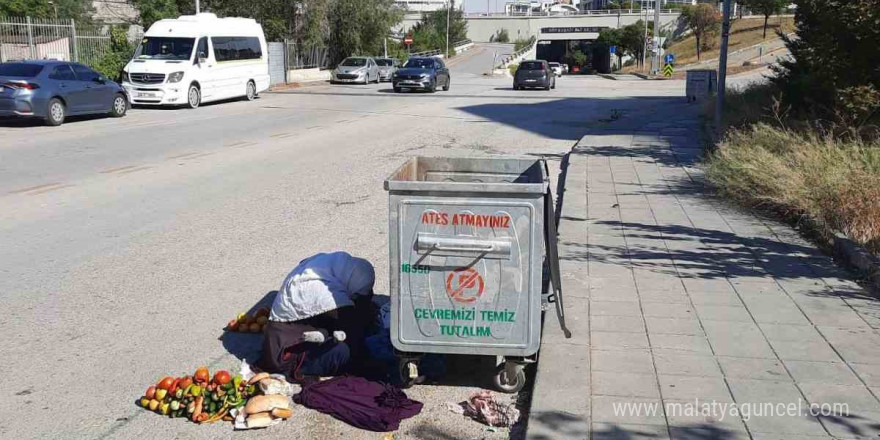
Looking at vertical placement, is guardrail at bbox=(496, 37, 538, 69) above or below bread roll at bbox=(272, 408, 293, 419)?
above

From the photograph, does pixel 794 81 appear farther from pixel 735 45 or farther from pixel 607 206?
pixel 735 45

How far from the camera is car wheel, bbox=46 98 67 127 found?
1952cm

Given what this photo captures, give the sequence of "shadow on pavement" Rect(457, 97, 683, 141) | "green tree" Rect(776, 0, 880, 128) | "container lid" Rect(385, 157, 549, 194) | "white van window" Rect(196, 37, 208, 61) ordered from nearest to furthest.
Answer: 1. "container lid" Rect(385, 157, 549, 194)
2. "green tree" Rect(776, 0, 880, 128)
3. "shadow on pavement" Rect(457, 97, 683, 141)
4. "white van window" Rect(196, 37, 208, 61)

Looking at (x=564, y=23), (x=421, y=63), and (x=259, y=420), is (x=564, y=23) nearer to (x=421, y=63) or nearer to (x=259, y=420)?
(x=421, y=63)

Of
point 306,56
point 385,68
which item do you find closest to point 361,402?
point 385,68

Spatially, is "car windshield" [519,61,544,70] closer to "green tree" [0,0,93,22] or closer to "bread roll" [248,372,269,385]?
"green tree" [0,0,93,22]

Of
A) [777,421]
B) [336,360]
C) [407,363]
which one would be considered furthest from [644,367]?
[336,360]

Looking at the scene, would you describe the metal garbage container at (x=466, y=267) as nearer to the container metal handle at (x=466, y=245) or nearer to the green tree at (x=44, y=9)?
the container metal handle at (x=466, y=245)

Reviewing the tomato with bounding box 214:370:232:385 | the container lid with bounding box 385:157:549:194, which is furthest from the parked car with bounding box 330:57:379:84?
the tomato with bounding box 214:370:232:385

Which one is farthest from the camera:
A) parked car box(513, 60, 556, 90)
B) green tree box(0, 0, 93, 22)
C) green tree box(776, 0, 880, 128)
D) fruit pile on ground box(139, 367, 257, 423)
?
green tree box(0, 0, 93, 22)

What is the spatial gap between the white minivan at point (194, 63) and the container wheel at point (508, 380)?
73.6 ft

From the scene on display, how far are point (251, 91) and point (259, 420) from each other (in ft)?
89.0

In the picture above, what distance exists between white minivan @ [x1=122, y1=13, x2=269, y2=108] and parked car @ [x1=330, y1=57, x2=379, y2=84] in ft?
42.4

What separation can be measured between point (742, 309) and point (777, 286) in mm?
766
